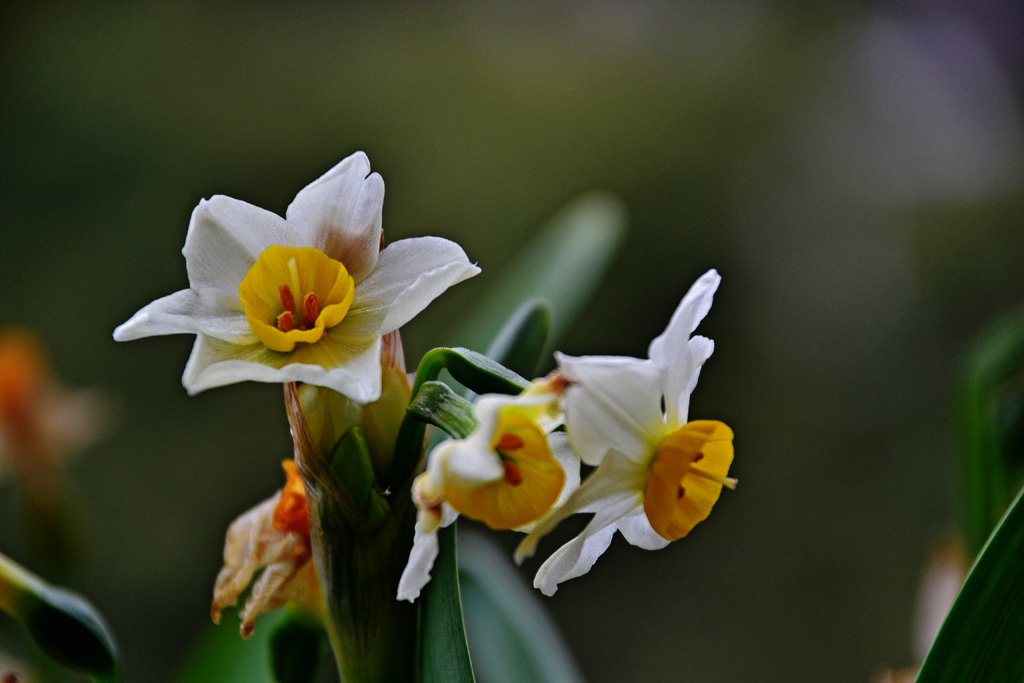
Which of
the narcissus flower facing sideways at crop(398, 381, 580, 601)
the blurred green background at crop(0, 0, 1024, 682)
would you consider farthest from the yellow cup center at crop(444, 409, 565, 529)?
the blurred green background at crop(0, 0, 1024, 682)

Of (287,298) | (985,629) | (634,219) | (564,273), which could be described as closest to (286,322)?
(287,298)

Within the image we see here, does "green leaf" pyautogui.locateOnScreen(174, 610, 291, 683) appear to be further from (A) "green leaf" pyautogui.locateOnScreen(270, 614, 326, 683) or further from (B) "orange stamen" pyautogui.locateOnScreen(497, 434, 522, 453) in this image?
(B) "orange stamen" pyautogui.locateOnScreen(497, 434, 522, 453)

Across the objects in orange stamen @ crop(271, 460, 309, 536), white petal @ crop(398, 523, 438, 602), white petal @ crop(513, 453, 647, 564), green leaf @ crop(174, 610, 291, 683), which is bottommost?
green leaf @ crop(174, 610, 291, 683)

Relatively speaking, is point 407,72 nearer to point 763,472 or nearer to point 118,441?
point 118,441

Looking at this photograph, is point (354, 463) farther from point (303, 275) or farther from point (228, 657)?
point (228, 657)

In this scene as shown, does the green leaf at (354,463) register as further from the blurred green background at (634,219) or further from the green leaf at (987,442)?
the blurred green background at (634,219)
